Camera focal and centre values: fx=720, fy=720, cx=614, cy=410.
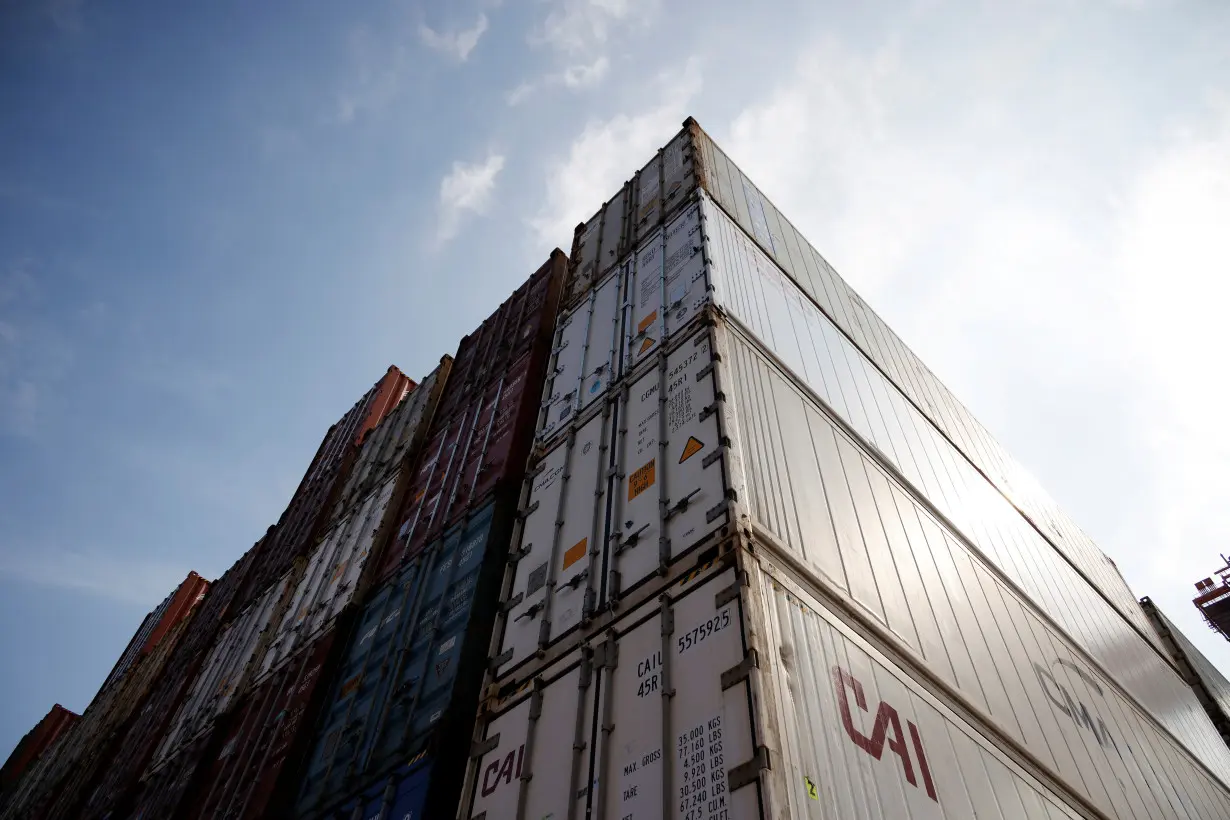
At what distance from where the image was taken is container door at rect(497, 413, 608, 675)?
6.27 meters

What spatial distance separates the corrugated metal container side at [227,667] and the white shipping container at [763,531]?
276 inches

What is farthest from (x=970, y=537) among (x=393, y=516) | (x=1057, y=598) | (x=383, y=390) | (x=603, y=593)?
(x=383, y=390)

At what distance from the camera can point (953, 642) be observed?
266 inches

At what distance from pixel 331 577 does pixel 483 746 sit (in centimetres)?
693

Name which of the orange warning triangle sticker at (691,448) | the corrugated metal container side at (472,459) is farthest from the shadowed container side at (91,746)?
the orange warning triangle sticker at (691,448)

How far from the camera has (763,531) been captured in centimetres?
536

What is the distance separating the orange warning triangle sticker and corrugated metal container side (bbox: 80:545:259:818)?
1140 cm

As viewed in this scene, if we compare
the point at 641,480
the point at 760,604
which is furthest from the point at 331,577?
the point at 760,604

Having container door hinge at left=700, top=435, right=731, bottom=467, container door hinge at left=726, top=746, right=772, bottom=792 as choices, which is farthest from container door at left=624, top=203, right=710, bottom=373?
container door hinge at left=726, top=746, right=772, bottom=792

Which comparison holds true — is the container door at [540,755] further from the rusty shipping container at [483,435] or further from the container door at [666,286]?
the container door at [666,286]

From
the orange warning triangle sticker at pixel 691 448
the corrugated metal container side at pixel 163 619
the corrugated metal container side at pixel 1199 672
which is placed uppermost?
the corrugated metal container side at pixel 163 619

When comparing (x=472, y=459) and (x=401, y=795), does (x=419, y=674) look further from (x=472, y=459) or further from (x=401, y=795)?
(x=472, y=459)

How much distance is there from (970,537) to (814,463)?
13.1 ft

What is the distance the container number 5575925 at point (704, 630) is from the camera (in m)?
4.66
